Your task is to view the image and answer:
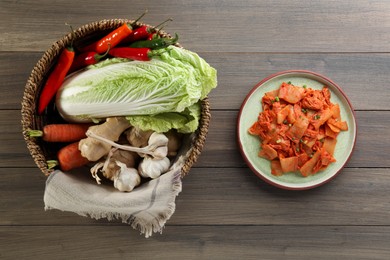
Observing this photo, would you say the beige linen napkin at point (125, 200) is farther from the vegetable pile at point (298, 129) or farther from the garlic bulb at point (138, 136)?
the vegetable pile at point (298, 129)

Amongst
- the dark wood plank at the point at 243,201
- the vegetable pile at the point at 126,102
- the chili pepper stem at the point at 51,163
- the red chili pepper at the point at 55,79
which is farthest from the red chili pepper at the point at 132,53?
the dark wood plank at the point at 243,201

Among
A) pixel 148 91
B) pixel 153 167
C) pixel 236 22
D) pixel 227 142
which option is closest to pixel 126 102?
pixel 148 91

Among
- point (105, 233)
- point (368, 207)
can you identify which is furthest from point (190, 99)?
point (368, 207)

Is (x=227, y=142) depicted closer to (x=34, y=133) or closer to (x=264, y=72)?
(x=264, y=72)

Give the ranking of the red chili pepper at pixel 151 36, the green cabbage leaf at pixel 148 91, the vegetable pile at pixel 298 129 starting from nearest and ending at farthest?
1. the green cabbage leaf at pixel 148 91
2. the red chili pepper at pixel 151 36
3. the vegetable pile at pixel 298 129

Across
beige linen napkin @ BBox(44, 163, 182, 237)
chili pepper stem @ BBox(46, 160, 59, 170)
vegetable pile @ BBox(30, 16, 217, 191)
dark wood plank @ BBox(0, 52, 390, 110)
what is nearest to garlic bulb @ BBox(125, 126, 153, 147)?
vegetable pile @ BBox(30, 16, 217, 191)

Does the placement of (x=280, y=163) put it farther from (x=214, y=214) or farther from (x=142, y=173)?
(x=142, y=173)
